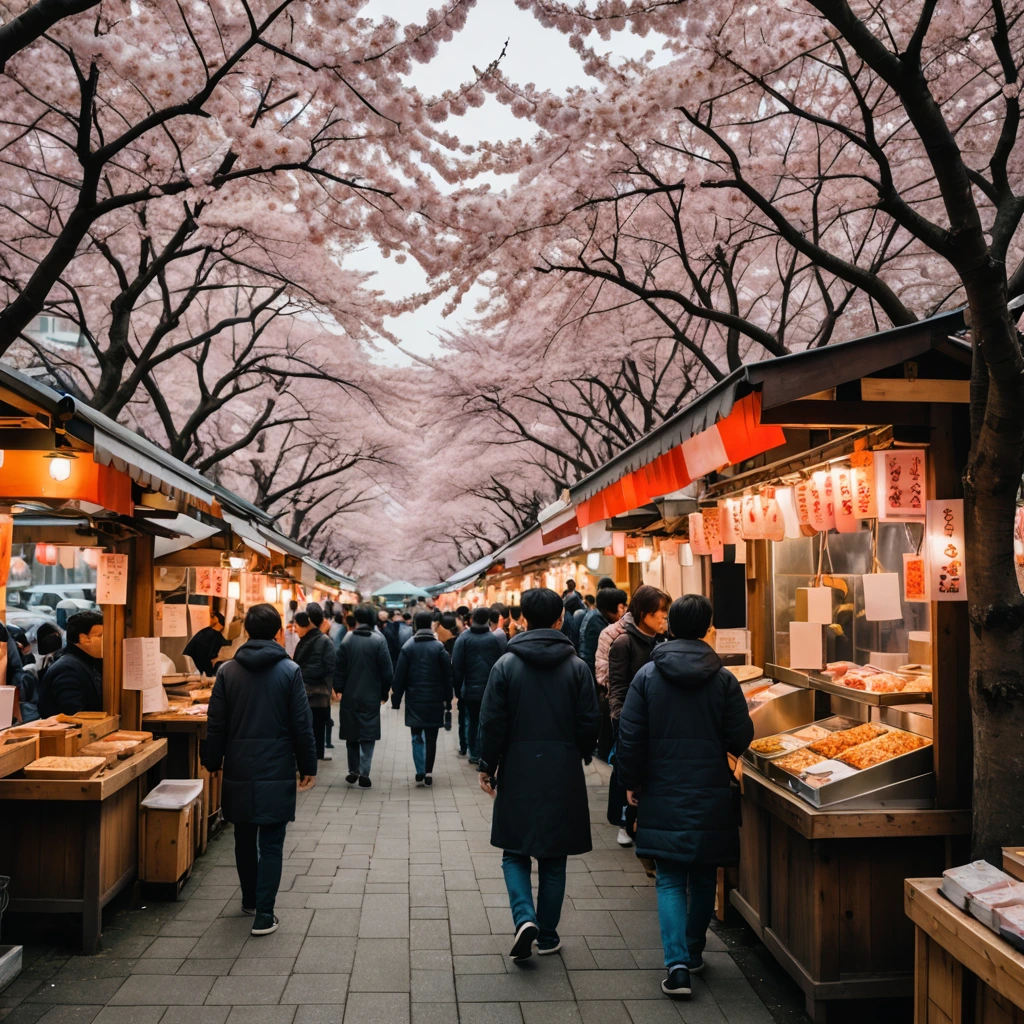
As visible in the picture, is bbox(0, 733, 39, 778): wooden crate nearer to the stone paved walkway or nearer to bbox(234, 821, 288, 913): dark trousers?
the stone paved walkway

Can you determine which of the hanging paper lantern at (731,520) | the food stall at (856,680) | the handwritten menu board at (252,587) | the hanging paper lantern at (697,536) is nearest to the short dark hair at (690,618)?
the food stall at (856,680)

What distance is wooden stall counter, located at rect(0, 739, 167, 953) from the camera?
5.58 m

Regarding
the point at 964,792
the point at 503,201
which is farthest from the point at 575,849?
the point at 503,201

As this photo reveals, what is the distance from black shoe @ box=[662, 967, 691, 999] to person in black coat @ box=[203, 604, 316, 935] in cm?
274

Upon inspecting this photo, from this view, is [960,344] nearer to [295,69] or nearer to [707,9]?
[707,9]

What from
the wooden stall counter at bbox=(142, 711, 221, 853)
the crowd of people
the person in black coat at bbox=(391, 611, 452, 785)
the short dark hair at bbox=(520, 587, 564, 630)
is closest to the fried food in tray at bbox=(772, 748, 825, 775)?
the crowd of people

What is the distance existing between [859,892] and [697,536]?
4284mm

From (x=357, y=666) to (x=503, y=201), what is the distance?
6508 mm

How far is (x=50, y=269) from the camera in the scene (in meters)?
6.58

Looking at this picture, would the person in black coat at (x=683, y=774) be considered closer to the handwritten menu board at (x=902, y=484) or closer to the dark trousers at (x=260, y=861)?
the handwritten menu board at (x=902, y=484)

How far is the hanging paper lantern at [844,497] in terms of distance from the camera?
5.72 m

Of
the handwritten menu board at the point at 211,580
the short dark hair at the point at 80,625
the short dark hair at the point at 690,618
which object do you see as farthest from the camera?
the handwritten menu board at the point at 211,580

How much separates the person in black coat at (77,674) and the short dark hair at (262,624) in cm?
211

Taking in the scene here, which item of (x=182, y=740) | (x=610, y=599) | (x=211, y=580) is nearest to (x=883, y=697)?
(x=610, y=599)
